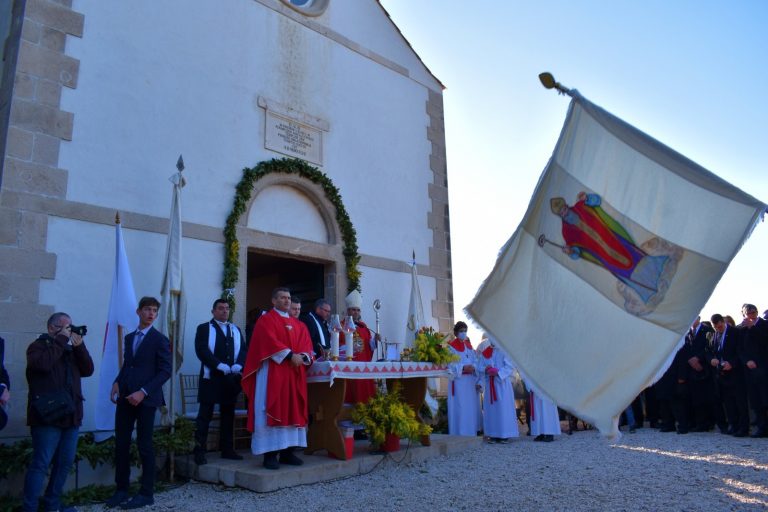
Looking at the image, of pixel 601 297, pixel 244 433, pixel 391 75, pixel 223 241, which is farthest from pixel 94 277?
pixel 391 75

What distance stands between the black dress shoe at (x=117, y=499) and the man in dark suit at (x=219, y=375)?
0.98 meters

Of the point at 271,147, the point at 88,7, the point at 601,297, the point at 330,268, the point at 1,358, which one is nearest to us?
the point at 601,297

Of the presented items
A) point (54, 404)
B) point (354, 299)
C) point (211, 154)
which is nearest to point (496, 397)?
point (354, 299)

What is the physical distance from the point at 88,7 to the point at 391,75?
5168 millimetres

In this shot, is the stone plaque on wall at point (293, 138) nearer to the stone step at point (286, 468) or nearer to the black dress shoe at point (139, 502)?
the stone step at point (286, 468)

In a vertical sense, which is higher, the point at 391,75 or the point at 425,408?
the point at 391,75

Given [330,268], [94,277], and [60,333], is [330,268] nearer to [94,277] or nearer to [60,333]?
[94,277]

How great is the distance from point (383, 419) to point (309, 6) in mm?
6889

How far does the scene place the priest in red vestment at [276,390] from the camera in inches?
231

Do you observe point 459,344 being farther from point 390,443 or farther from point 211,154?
point 211,154

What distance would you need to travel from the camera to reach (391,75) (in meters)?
11.0

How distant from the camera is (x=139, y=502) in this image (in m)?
5.24

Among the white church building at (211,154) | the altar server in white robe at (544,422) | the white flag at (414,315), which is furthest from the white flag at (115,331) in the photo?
the altar server in white robe at (544,422)

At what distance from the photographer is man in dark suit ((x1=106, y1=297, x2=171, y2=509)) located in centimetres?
532
